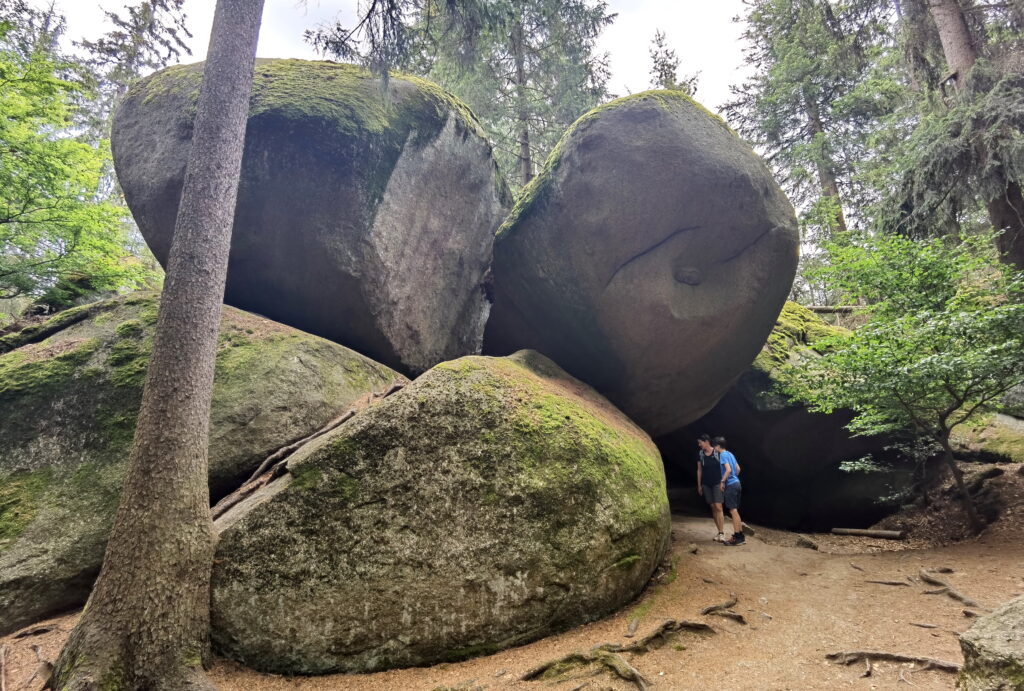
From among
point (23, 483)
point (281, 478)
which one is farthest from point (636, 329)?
point (23, 483)

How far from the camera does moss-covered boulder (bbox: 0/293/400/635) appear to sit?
499 centimetres

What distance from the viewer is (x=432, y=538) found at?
450 centimetres

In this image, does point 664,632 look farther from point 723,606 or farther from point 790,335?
point 790,335

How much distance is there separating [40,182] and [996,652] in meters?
12.4

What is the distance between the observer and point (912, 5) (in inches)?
401

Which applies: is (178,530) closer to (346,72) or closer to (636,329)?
(636,329)

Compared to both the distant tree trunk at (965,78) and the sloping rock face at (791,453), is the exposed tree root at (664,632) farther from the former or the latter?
the distant tree trunk at (965,78)

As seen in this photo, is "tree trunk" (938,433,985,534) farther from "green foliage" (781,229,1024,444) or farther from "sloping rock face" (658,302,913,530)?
"sloping rock face" (658,302,913,530)

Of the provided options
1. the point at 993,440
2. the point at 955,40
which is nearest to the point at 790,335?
the point at 993,440

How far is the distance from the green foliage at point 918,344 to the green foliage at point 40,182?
12312 millimetres

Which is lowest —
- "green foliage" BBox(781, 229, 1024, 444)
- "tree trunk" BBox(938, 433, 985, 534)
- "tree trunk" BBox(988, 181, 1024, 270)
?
"tree trunk" BBox(938, 433, 985, 534)

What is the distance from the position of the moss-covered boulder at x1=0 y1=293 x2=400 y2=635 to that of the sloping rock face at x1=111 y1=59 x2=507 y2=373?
2.72ft

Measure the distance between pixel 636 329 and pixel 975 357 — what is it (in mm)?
4183

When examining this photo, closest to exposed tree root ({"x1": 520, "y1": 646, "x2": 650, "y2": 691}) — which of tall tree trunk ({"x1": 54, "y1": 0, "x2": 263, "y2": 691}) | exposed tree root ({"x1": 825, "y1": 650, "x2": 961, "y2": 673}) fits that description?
exposed tree root ({"x1": 825, "y1": 650, "x2": 961, "y2": 673})
